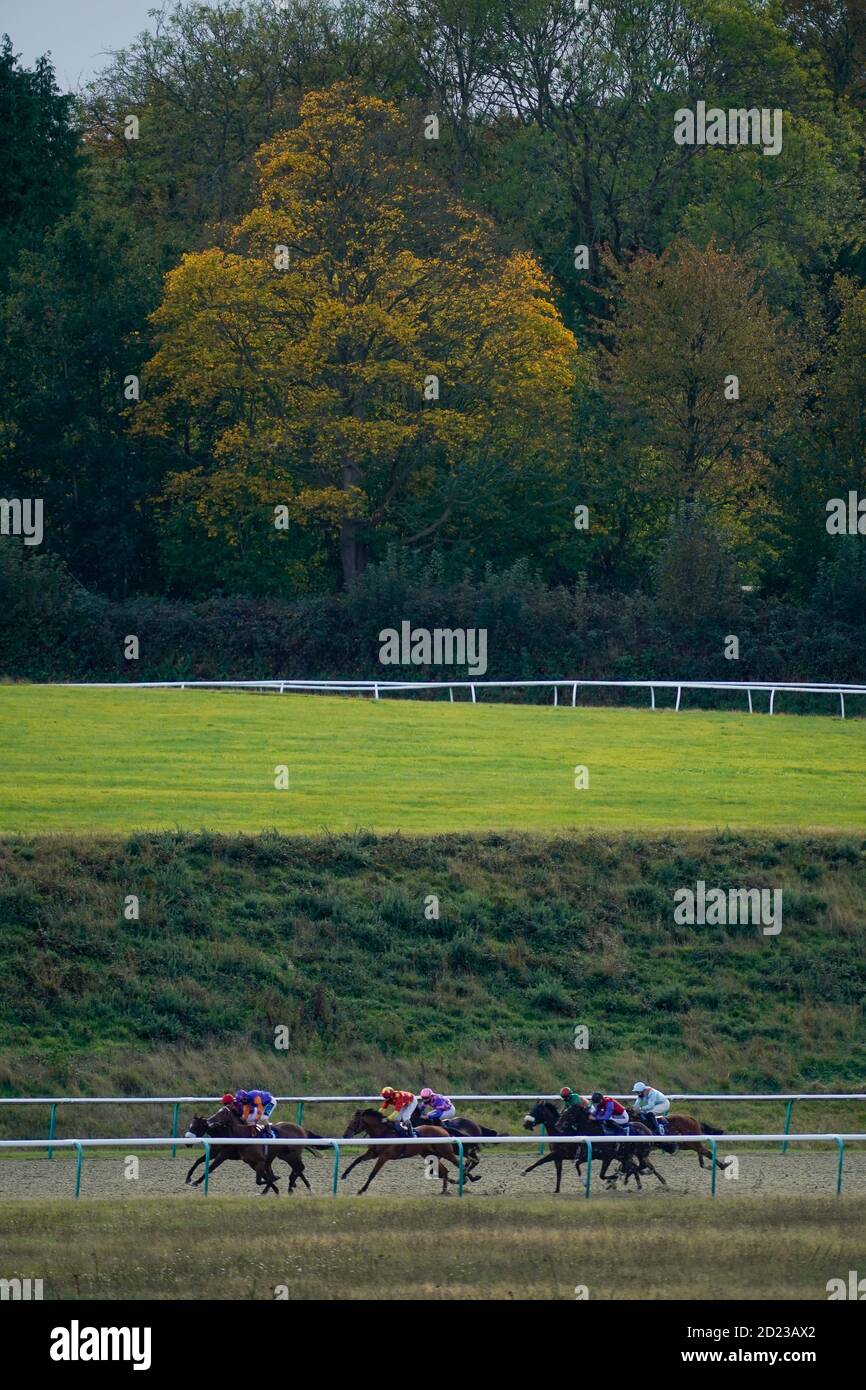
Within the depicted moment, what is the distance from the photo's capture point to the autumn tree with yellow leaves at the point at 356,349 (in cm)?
4741

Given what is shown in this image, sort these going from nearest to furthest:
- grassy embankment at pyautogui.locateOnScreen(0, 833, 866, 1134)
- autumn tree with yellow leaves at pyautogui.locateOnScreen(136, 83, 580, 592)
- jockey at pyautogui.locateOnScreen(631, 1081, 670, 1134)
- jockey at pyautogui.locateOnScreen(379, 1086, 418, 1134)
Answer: jockey at pyautogui.locateOnScreen(379, 1086, 418, 1134) < jockey at pyautogui.locateOnScreen(631, 1081, 670, 1134) < grassy embankment at pyautogui.locateOnScreen(0, 833, 866, 1134) < autumn tree with yellow leaves at pyautogui.locateOnScreen(136, 83, 580, 592)

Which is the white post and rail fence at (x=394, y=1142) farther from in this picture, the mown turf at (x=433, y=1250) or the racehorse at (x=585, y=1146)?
the mown turf at (x=433, y=1250)

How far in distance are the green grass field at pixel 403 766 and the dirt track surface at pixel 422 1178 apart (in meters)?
8.15

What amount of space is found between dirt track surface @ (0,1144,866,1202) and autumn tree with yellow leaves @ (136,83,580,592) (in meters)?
29.6

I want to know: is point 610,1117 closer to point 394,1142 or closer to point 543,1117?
point 543,1117

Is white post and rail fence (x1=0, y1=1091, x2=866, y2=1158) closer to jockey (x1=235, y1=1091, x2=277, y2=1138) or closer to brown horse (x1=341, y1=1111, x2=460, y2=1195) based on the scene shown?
jockey (x1=235, y1=1091, x2=277, y2=1138)

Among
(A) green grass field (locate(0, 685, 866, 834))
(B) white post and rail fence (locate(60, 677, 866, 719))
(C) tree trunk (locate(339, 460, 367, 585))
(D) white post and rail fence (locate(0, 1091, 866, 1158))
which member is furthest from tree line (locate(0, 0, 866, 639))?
(D) white post and rail fence (locate(0, 1091, 866, 1158))

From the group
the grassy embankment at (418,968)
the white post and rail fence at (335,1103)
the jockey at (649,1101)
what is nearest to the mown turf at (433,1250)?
the white post and rail fence at (335,1103)

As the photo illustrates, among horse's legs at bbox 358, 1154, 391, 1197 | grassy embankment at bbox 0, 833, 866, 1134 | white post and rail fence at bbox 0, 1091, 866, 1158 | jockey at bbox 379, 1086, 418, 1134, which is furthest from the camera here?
grassy embankment at bbox 0, 833, 866, 1134

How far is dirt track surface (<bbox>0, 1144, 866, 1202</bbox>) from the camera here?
1722 centimetres

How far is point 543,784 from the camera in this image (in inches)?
1213

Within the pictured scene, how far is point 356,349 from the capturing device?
48.0m

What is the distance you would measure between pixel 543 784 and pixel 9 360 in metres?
24.3

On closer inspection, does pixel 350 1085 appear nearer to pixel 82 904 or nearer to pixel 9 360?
pixel 82 904
